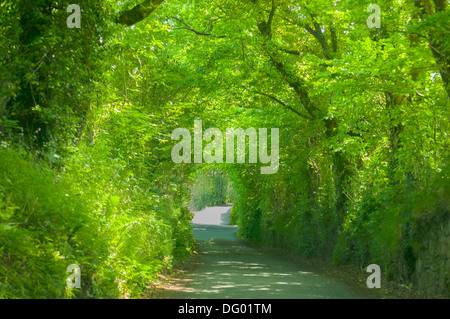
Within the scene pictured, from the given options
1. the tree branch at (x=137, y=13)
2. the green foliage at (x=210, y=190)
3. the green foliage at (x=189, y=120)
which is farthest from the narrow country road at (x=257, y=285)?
the green foliage at (x=210, y=190)

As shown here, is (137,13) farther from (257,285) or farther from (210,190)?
(210,190)

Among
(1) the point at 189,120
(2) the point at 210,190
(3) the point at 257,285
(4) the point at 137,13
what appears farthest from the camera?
(2) the point at 210,190

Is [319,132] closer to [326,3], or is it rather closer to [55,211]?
[326,3]

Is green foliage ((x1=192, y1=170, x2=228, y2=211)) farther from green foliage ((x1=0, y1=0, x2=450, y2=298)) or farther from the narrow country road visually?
the narrow country road

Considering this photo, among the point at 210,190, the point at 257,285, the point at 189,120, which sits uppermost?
the point at 189,120

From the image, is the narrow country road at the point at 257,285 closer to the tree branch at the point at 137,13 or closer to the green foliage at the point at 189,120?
the green foliage at the point at 189,120

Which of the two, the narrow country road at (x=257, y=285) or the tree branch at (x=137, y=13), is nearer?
the narrow country road at (x=257, y=285)

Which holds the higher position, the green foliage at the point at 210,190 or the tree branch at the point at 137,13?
the tree branch at the point at 137,13

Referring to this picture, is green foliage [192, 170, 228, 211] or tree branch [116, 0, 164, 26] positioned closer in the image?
tree branch [116, 0, 164, 26]

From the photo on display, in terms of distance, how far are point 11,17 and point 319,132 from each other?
559 inches

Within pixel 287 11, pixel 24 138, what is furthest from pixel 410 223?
pixel 287 11

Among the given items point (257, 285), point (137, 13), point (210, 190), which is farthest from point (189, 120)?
point (210, 190)

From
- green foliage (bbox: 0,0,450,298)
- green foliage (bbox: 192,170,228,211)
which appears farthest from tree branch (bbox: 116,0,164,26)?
green foliage (bbox: 192,170,228,211)

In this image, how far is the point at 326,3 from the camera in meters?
15.6
